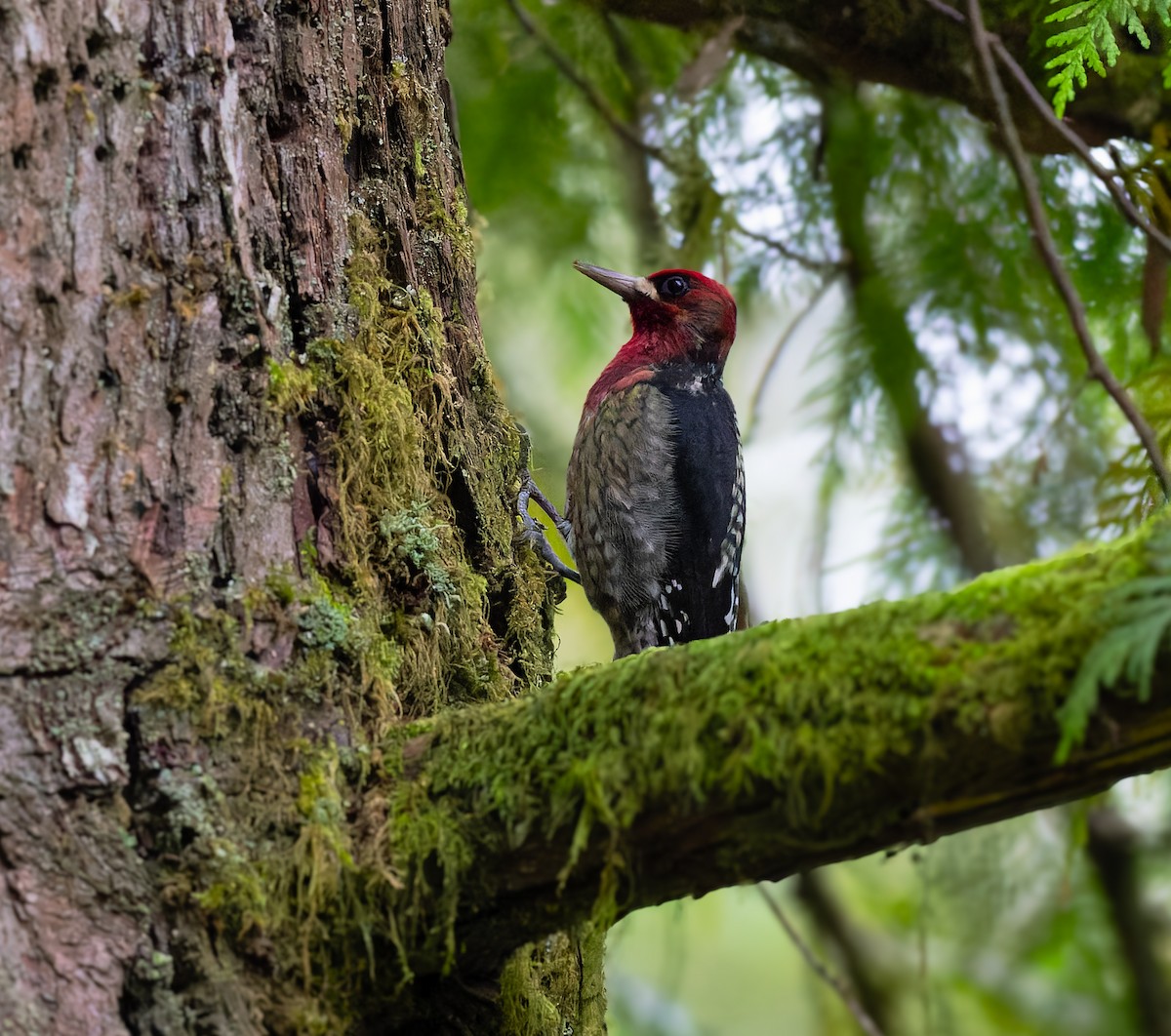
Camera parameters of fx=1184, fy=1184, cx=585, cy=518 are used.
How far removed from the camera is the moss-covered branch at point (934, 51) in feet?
11.0

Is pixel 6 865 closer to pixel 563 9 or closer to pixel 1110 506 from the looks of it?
pixel 1110 506

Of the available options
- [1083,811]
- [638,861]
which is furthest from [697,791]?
[1083,811]

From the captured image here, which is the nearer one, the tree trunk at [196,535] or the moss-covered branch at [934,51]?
the tree trunk at [196,535]

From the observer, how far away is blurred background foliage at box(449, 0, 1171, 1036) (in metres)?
4.08

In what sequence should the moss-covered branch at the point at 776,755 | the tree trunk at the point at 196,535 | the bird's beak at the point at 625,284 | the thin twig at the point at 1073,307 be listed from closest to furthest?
the moss-covered branch at the point at 776,755, the tree trunk at the point at 196,535, the thin twig at the point at 1073,307, the bird's beak at the point at 625,284

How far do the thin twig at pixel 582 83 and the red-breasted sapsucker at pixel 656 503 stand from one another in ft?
1.54

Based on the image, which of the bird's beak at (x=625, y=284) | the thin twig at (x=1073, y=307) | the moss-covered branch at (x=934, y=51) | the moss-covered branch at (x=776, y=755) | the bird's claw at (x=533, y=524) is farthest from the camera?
the bird's beak at (x=625, y=284)

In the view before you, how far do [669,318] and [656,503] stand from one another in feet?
2.47

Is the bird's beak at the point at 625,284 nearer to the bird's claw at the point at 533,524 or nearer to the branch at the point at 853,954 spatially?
the bird's claw at the point at 533,524

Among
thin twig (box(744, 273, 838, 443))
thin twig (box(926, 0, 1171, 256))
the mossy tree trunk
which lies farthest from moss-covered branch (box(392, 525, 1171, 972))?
thin twig (box(744, 273, 838, 443))

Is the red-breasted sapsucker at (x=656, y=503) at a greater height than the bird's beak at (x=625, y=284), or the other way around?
the bird's beak at (x=625, y=284)

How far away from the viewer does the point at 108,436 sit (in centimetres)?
167

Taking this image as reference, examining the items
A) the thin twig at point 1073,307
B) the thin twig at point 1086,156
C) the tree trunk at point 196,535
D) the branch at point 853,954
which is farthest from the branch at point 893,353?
the tree trunk at point 196,535

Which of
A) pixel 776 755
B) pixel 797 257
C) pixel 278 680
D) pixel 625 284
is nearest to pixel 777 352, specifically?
pixel 797 257
